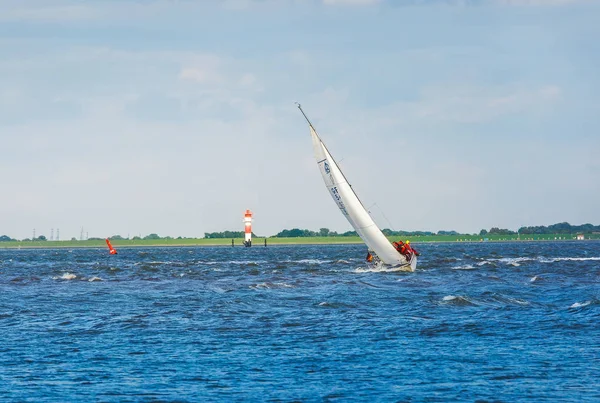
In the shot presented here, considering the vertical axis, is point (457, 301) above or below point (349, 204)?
below

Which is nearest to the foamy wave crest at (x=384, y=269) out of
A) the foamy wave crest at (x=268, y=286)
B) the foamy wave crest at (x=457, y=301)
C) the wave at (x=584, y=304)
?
the foamy wave crest at (x=268, y=286)

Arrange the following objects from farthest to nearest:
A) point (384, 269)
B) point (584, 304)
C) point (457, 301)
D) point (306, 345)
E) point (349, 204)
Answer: point (384, 269) < point (349, 204) < point (457, 301) < point (584, 304) < point (306, 345)

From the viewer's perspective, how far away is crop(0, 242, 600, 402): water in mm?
18594

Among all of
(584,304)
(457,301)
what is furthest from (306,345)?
(584,304)

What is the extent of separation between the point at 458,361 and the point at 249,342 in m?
6.89

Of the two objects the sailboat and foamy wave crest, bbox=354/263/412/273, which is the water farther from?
foamy wave crest, bbox=354/263/412/273

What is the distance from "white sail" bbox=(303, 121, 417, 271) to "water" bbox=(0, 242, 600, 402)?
14.9 m

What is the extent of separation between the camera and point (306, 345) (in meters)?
24.9

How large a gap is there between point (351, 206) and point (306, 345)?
3618 centimetres

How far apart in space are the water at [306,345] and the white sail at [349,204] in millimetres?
14857

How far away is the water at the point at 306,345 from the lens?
18.6 m

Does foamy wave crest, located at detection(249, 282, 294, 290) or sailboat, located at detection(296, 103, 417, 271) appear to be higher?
sailboat, located at detection(296, 103, 417, 271)

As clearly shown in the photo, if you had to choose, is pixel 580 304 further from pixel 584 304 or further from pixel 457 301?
pixel 457 301

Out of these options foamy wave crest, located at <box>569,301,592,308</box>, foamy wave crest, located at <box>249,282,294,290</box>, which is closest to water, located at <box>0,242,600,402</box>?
foamy wave crest, located at <box>569,301,592,308</box>
